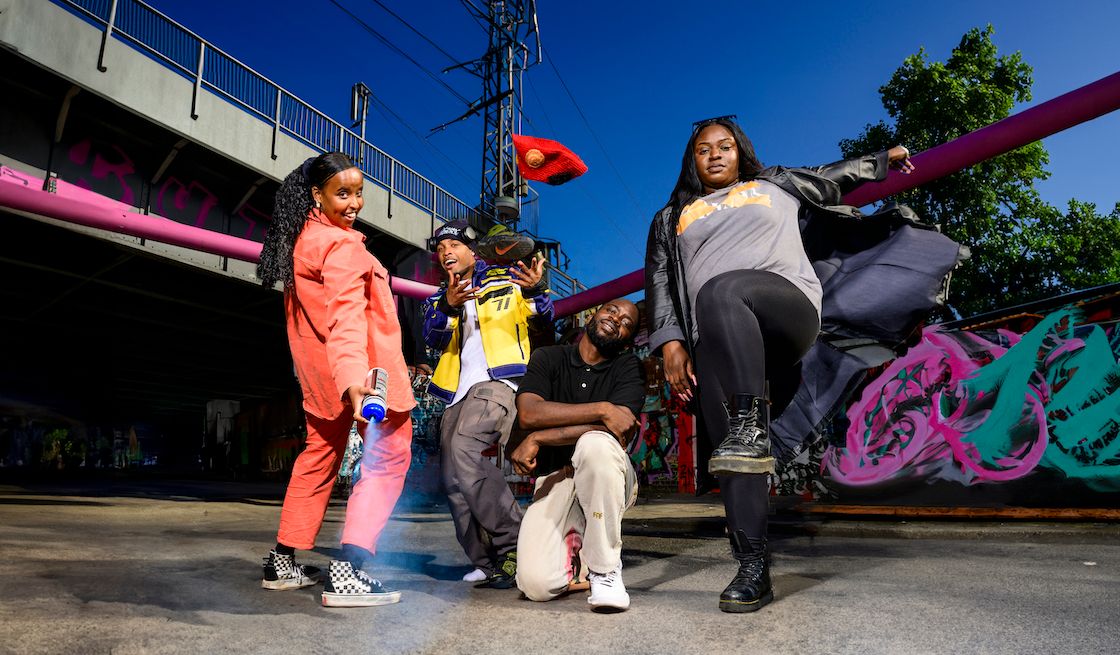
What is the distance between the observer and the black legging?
2.61 m

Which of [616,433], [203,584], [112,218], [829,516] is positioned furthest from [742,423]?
[829,516]

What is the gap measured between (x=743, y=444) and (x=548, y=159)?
18.2 meters

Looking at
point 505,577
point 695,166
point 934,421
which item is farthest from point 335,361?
point 934,421

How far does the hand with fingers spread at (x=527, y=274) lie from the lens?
12.6ft

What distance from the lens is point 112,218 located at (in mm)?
4309

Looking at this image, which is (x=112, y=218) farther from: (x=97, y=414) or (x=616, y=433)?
(x=97, y=414)

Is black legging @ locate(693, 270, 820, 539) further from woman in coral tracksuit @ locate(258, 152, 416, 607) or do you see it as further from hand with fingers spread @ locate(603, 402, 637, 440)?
woman in coral tracksuit @ locate(258, 152, 416, 607)

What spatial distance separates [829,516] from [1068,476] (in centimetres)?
227

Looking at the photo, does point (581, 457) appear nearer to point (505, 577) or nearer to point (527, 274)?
point (505, 577)

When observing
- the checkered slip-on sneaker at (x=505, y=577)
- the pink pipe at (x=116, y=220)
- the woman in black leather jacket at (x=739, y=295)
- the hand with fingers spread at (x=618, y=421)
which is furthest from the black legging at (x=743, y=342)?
the pink pipe at (x=116, y=220)

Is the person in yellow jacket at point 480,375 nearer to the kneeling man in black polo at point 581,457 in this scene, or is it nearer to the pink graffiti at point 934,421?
the kneeling man in black polo at point 581,457

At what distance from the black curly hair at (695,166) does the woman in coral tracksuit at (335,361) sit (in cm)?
134

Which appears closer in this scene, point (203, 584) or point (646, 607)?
point (646, 607)

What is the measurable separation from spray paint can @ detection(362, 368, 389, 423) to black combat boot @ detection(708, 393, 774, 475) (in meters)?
1.18
